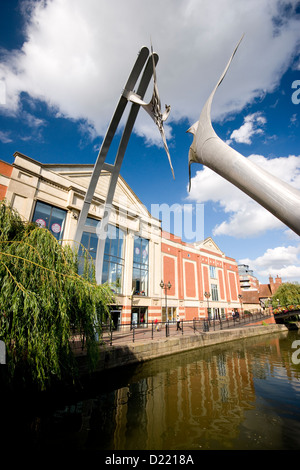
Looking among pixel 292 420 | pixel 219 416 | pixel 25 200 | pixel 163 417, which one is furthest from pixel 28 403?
pixel 25 200

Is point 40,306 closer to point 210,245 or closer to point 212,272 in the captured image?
point 212,272

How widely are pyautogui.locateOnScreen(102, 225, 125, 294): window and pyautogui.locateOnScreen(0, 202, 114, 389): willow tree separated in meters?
12.6

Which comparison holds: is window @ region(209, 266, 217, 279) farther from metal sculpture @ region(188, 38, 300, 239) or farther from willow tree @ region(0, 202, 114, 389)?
metal sculpture @ region(188, 38, 300, 239)

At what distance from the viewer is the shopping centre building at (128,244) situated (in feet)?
48.6

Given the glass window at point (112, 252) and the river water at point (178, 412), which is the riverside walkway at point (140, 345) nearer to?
the river water at point (178, 412)

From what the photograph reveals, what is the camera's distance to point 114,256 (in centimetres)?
1956

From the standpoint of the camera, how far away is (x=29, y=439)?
4.46 metres

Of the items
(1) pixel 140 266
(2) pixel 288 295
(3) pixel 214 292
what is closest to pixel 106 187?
(1) pixel 140 266

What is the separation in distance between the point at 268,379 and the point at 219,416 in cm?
437

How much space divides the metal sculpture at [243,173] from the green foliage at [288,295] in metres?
35.9

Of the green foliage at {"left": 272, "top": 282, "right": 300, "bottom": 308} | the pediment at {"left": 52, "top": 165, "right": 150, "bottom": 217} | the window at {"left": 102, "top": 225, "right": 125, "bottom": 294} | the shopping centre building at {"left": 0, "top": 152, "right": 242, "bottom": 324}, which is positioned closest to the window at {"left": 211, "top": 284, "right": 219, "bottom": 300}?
the shopping centre building at {"left": 0, "top": 152, "right": 242, "bottom": 324}

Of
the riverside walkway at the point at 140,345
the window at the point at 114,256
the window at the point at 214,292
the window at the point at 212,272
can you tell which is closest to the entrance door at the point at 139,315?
the riverside walkway at the point at 140,345

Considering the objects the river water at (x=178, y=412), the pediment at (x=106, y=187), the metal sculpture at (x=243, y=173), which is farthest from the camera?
the pediment at (x=106, y=187)

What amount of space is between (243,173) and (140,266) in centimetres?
1959
